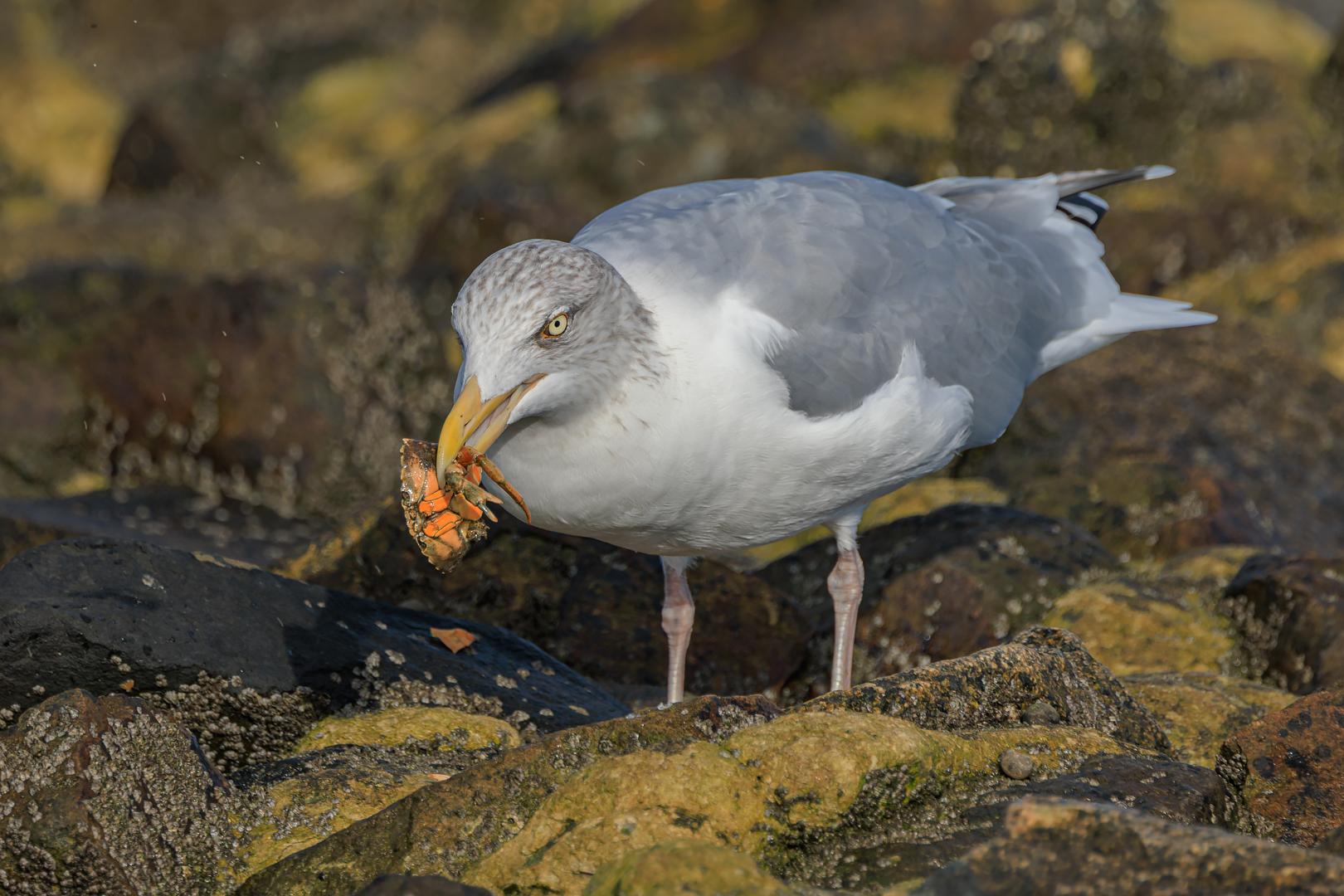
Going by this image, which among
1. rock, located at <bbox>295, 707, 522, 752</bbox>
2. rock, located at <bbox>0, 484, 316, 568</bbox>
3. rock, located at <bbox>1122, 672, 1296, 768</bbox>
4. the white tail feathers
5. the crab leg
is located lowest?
rock, located at <bbox>0, 484, 316, 568</bbox>

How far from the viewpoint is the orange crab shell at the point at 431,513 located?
404cm

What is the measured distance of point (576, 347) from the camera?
3975mm

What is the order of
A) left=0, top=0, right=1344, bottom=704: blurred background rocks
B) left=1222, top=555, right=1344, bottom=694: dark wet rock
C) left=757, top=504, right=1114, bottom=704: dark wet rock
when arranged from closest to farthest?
left=1222, top=555, right=1344, bottom=694: dark wet rock < left=757, top=504, right=1114, bottom=704: dark wet rock < left=0, top=0, right=1344, bottom=704: blurred background rocks

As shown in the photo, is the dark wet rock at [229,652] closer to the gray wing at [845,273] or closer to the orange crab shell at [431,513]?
the orange crab shell at [431,513]

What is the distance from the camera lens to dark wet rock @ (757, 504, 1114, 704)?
6066mm

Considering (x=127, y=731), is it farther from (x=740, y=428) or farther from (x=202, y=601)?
(x=740, y=428)

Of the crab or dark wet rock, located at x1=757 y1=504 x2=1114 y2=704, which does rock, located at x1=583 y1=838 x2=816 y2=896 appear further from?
dark wet rock, located at x1=757 y1=504 x2=1114 y2=704

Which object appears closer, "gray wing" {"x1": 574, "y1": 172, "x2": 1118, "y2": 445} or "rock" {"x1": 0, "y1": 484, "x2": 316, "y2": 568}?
"gray wing" {"x1": 574, "y1": 172, "x2": 1118, "y2": 445}

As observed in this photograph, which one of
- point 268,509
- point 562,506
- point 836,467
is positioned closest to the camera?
point 562,506

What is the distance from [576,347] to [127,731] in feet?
5.54

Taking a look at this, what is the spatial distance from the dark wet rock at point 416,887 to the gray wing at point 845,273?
2.28 meters

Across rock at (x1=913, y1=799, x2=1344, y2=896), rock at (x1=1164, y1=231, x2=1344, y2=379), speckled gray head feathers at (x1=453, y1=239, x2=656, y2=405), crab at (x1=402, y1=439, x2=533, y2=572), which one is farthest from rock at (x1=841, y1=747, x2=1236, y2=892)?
rock at (x1=1164, y1=231, x2=1344, y2=379)

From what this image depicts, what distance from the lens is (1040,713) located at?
→ 4.00m

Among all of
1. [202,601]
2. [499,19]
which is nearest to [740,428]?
[202,601]
